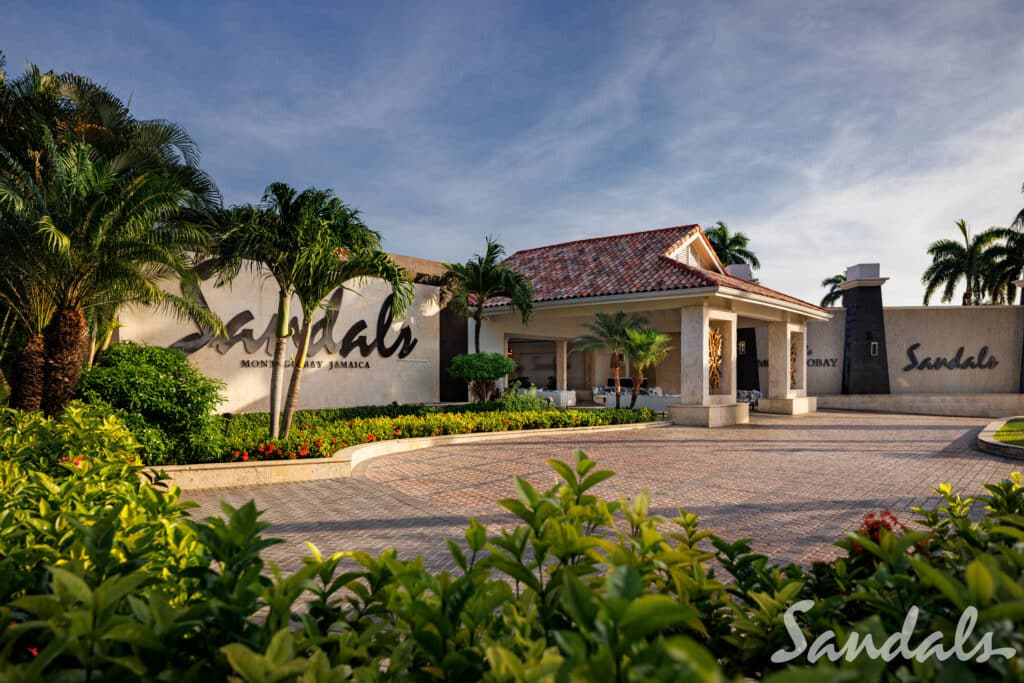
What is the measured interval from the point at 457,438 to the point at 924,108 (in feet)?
40.3

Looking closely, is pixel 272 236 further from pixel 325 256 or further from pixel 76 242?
pixel 76 242

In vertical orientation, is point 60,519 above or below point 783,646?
above

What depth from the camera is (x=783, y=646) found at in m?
1.65

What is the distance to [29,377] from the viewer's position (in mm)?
9117

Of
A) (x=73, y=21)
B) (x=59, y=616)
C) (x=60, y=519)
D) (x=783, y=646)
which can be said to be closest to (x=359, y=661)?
(x=59, y=616)

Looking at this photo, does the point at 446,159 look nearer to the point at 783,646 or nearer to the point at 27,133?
the point at 27,133

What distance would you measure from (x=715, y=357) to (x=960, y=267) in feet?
93.1

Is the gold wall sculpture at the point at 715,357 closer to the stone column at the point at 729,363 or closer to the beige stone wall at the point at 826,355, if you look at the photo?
the stone column at the point at 729,363

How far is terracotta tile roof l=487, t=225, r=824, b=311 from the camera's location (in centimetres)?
1814

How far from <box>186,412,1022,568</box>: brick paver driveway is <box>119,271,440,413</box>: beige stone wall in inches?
198

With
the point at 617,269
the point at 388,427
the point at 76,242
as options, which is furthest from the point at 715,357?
the point at 76,242

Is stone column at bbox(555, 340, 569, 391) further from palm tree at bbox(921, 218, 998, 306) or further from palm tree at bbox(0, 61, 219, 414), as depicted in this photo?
palm tree at bbox(921, 218, 998, 306)

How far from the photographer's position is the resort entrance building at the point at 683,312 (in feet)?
58.5

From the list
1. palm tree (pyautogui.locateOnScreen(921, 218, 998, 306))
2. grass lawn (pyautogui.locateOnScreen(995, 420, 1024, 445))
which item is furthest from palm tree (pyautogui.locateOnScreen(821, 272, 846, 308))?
grass lawn (pyautogui.locateOnScreen(995, 420, 1024, 445))
